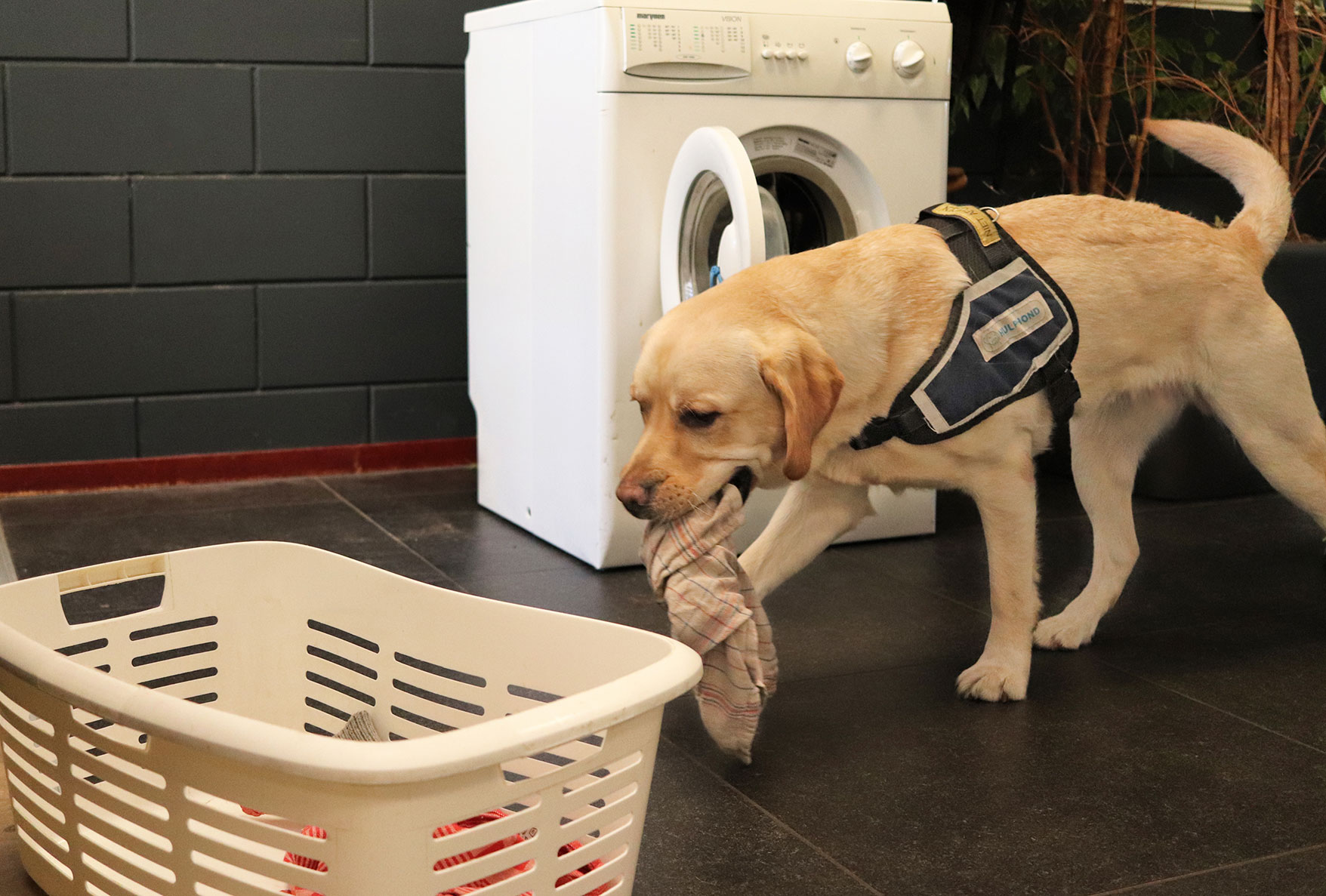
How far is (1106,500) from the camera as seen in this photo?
7.00 ft

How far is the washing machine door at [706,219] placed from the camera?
7.17ft

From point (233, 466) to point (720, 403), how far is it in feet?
6.44

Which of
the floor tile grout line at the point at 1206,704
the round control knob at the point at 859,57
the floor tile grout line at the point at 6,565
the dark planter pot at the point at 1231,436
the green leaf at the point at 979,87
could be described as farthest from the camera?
the green leaf at the point at 979,87

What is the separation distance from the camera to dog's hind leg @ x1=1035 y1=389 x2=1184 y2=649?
2113 mm

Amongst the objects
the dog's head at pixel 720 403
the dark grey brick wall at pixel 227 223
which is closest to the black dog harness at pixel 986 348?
the dog's head at pixel 720 403

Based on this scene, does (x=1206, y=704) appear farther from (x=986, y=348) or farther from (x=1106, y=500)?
(x=986, y=348)

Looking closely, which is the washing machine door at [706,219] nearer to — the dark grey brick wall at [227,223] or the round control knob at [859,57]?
the round control knob at [859,57]

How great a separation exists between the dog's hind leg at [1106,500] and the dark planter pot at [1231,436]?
83 cm

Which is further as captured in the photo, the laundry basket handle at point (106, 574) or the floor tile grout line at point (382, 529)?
the floor tile grout line at point (382, 529)

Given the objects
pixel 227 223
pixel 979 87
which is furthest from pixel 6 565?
pixel 979 87

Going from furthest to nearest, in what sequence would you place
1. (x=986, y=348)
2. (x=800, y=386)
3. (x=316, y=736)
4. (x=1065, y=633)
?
(x=1065, y=633) → (x=986, y=348) → (x=800, y=386) → (x=316, y=736)

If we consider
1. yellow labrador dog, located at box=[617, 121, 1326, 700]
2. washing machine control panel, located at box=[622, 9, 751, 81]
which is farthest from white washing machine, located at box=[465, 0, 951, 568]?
yellow labrador dog, located at box=[617, 121, 1326, 700]

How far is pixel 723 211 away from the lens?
2488 millimetres

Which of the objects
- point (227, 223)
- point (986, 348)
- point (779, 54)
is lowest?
point (986, 348)
